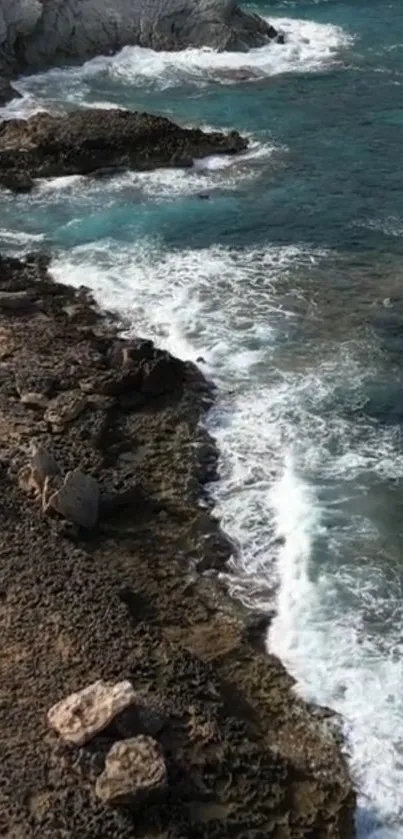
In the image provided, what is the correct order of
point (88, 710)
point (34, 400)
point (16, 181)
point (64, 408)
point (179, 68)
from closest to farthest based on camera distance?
point (88, 710) < point (64, 408) < point (34, 400) < point (16, 181) < point (179, 68)

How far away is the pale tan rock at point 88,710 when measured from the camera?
13.4 meters

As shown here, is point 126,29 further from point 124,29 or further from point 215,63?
point 215,63

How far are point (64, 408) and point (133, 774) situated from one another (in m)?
9.29

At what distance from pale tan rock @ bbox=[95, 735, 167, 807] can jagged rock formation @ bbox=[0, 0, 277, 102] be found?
118ft

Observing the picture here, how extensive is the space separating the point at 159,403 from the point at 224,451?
201 cm

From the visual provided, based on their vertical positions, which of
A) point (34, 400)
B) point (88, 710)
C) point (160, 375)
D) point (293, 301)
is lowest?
point (293, 301)

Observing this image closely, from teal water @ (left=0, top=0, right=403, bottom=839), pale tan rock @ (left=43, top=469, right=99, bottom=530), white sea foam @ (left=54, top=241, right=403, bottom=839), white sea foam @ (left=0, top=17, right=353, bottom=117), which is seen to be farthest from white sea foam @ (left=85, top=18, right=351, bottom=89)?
pale tan rock @ (left=43, top=469, right=99, bottom=530)

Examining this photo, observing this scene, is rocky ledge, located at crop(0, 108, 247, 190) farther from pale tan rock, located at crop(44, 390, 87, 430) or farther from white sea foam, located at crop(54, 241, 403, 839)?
pale tan rock, located at crop(44, 390, 87, 430)

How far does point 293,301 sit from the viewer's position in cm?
2572

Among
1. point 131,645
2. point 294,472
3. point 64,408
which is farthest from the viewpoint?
point 64,408

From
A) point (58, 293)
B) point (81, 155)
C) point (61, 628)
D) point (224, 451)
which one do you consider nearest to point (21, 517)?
point (61, 628)

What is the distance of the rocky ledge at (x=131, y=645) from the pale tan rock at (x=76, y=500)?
0.09 feet

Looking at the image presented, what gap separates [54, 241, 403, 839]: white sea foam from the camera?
49.4 ft

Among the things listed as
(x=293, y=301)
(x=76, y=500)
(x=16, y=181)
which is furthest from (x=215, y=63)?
(x=76, y=500)
